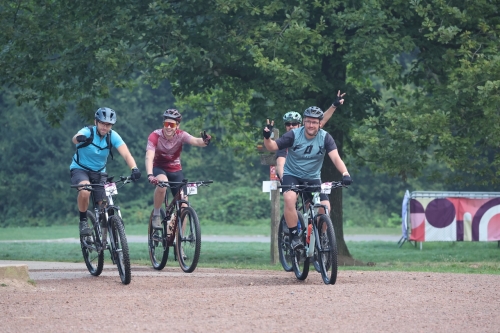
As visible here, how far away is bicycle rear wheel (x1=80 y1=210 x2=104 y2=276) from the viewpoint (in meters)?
12.3

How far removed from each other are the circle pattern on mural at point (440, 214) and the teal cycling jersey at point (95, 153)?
39.9ft

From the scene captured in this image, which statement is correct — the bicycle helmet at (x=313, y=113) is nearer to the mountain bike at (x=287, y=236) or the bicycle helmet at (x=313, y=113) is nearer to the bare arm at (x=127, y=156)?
the mountain bike at (x=287, y=236)

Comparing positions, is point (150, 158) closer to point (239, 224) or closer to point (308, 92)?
point (308, 92)

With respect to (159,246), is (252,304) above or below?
below

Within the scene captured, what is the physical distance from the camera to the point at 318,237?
37.3 ft

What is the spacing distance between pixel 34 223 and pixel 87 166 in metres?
34.3

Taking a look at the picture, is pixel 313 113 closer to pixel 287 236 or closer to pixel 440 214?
pixel 287 236

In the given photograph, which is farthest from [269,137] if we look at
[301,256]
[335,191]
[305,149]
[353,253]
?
[353,253]

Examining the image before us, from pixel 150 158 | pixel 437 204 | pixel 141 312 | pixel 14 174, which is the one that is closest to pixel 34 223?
pixel 14 174

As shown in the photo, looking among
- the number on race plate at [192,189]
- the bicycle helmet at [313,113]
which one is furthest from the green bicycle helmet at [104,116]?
the bicycle helmet at [313,113]

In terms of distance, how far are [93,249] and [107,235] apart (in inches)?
13.5

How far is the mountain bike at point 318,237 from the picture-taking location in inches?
435

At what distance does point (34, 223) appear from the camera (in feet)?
150

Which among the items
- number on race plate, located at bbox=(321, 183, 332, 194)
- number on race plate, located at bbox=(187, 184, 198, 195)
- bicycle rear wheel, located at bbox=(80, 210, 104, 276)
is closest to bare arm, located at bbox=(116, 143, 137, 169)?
bicycle rear wheel, located at bbox=(80, 210, 104, 276)
